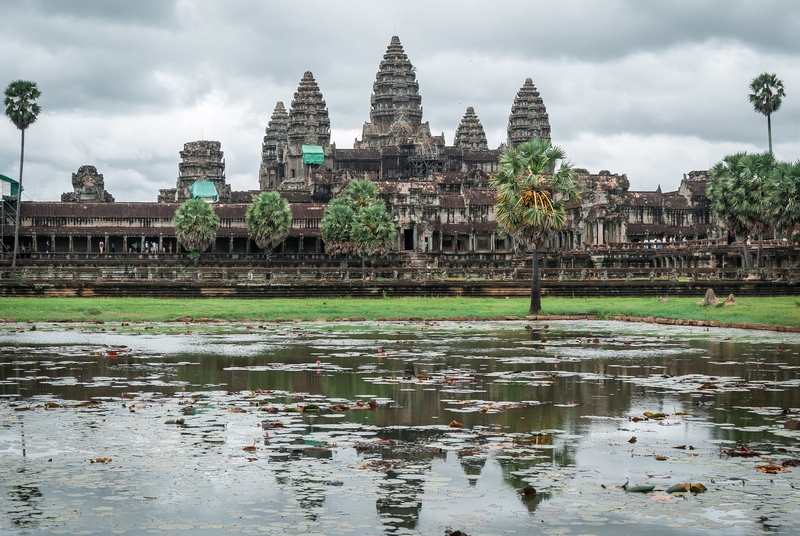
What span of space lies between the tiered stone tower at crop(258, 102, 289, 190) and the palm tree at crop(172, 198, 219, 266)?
66619mm

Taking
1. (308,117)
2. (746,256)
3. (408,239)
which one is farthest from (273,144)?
(746,256)

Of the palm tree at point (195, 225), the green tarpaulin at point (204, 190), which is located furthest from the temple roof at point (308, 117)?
the palm tree at point (195, 225)

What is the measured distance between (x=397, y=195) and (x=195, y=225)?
22680 millimetres

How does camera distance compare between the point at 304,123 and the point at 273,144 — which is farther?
the point at 273,144

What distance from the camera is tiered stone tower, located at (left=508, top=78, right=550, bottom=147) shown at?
464 feet

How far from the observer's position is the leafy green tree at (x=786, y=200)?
2116 inches

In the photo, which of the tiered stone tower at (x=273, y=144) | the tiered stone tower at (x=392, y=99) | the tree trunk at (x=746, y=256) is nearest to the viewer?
the tree trunk at (x=746, y=256)

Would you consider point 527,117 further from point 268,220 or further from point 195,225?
point 195,225

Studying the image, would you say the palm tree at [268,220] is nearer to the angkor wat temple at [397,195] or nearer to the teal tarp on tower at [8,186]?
the angkor wat temple at [397,195]

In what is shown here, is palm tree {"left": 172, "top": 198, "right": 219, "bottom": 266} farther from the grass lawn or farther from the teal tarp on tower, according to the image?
the grass lawn

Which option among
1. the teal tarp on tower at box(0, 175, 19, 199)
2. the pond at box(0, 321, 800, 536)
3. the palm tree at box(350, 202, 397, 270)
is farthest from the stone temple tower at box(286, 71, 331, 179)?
the pond at box(0, 321, 800, 536)

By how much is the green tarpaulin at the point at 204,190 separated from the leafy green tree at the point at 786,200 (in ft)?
273

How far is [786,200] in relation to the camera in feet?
179

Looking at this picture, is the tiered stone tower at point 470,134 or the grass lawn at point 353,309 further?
the tiered stone tower at point 470,134
